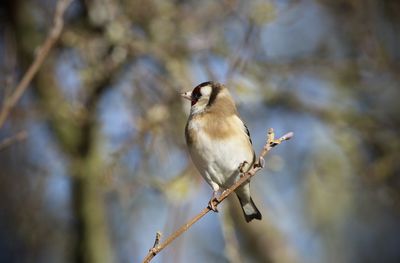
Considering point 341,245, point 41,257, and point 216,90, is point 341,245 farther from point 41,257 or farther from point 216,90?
point 216,90

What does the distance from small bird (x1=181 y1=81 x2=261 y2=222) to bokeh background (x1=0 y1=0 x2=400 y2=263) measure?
2.95 ft

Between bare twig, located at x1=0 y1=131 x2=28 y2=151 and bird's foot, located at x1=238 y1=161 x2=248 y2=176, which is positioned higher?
bare twig, located at x1=0 y1=131 x2=28 y2=151

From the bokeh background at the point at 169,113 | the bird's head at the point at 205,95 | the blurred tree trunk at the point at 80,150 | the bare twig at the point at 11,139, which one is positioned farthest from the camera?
the blurred tree trunk at the point at 80,150

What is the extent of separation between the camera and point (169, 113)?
5.35m

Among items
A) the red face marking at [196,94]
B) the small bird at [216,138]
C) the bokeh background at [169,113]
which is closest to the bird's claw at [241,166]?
the small bird at [216,138]

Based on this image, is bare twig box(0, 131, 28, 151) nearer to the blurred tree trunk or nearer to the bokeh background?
the bokeh background

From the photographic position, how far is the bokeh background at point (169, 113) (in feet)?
17.4

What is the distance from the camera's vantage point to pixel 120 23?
540 cm

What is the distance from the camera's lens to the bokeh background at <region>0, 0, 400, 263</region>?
5.29m

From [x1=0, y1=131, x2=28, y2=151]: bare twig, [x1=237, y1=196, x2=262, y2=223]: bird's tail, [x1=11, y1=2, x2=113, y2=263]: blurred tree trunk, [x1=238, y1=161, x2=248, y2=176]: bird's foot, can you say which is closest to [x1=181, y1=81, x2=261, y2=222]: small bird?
[x1=238, y1=161, x2=248, y2=176]: bird's foot

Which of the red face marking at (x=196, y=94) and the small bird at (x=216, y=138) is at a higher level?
the red face marking at (x=196, y=94)

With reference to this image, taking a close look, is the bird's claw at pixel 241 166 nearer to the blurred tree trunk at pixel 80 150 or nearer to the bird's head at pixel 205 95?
the bird's head at pixel 205 95

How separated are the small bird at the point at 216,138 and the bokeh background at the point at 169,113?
90 cm

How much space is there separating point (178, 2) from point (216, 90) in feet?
8.02
